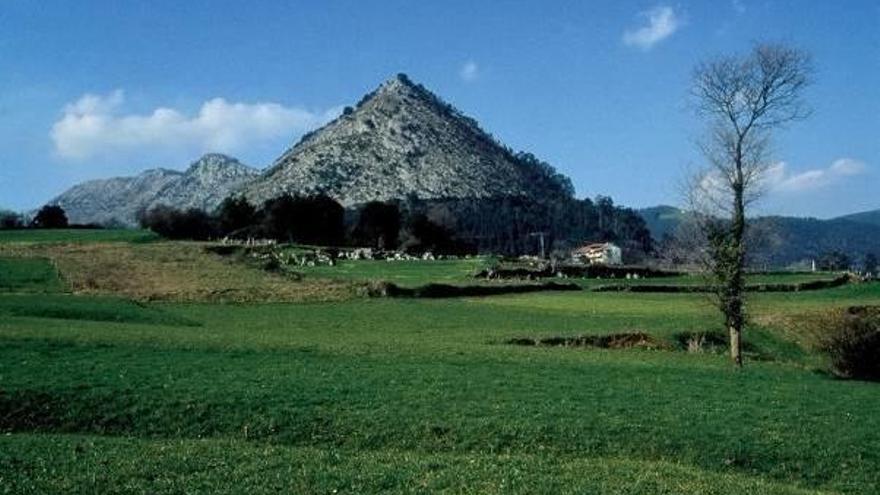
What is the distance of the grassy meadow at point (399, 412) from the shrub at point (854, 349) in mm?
1462

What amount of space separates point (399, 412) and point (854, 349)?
93.3ft

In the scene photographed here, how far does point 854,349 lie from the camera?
142ft

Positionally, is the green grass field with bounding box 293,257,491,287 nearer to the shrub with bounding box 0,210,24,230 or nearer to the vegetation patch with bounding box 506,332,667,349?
the vegetation patch with bounding box 506,332,667,349

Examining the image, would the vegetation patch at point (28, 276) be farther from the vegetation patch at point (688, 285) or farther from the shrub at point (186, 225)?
the shrub at point (186, 225)

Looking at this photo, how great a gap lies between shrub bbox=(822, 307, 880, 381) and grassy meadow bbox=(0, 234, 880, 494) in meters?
1.46

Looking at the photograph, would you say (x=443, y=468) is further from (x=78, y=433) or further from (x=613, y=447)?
(x=78, y=433)

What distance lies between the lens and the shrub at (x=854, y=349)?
43125 mm

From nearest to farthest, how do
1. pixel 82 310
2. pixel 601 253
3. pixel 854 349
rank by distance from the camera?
pixel 854 349 → pixel 82 310 → pixel 601 253

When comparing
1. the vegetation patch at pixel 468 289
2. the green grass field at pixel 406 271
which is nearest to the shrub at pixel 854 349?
the vegetation patch at pixel 468 289

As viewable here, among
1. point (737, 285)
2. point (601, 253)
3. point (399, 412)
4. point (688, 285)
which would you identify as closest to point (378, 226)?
point (601, 253)

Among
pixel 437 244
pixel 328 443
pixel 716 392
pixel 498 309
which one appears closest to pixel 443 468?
pixel 328 443

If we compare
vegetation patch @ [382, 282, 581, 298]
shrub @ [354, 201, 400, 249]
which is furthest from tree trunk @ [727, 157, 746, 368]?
shrub @ [354, 201, 400, 249]

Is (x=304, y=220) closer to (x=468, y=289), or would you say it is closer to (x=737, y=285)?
(x=468, y=289)

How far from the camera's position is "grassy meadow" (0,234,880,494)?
17.4 meters
